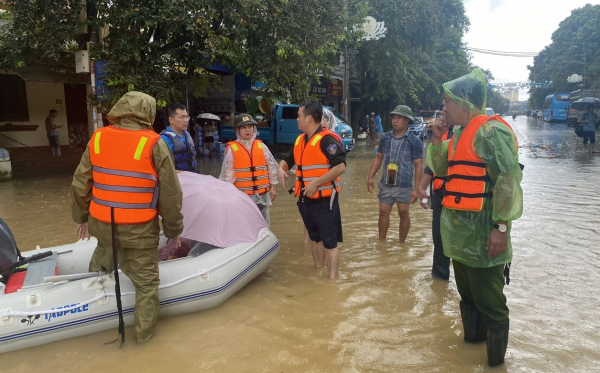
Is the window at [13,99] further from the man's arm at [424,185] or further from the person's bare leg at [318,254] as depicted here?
the man's arm at [424,185]

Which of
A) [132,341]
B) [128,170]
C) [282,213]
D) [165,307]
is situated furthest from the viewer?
[282,213]

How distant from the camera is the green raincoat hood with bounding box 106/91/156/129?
3047 millimetres

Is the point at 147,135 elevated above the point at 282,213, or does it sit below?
above

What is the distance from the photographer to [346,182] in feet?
35.2

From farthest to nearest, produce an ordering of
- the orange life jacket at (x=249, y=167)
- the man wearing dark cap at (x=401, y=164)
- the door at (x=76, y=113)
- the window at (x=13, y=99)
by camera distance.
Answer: the door at (x=76, y=113)
the window at (x=13, y=99)
the man wearing dark cap at (x=401, y=164)
the orange life jacket at (x=249, y=167)

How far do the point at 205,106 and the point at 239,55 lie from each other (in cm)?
1015

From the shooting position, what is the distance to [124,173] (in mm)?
3016

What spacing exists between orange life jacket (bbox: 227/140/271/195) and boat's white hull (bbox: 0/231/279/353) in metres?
1.06

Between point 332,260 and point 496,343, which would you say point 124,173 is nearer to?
point 332,260

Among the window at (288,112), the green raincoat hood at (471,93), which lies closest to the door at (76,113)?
the window at (288,112)

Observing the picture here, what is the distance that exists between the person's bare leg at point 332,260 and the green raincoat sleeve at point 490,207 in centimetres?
156

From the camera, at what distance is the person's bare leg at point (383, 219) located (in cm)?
538

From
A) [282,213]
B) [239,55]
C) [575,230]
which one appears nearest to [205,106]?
[239,55]

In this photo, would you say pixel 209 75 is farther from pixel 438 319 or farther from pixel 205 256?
pixel 438 319
